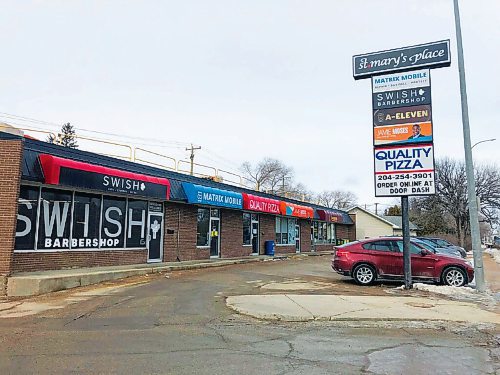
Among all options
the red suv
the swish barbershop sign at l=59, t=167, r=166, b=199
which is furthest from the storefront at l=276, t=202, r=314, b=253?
the red suv

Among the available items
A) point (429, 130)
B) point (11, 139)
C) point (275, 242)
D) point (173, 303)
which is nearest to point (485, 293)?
point (429, 130)

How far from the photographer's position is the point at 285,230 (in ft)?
110

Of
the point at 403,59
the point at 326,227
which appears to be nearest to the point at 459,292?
the point at 403,59

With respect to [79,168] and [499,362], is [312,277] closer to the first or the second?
[79,168]

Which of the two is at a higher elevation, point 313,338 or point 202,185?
point 202,185

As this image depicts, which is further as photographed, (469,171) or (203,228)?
(203,228)

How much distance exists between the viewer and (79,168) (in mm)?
15586

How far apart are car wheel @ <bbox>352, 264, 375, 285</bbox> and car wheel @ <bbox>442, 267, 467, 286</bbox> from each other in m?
2.32

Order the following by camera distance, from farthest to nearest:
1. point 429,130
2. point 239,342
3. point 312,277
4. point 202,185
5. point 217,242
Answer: point 217,242 < point 202,185 < point 312,277 < point 429,130 < point 239,342

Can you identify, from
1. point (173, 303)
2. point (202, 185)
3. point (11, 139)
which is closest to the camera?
point (173, 303)

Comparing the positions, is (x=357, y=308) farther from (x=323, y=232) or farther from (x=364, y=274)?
(x=323, y=232)

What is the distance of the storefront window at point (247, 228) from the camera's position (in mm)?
27875

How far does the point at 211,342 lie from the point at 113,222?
1171 cm

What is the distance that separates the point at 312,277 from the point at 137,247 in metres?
7.28
